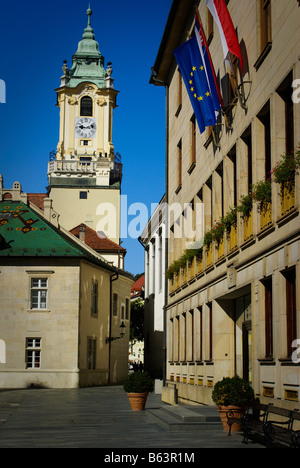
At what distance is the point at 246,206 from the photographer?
17906mm

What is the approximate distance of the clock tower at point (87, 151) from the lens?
86.9 m

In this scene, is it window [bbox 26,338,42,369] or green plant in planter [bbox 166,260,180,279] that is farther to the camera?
window [bbox 26,338,42,369]

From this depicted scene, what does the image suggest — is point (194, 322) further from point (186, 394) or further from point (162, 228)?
point (162, 228)

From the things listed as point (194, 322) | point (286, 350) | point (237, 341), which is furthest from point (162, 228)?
point (286, 350)

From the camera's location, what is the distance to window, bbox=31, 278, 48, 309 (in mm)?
45219

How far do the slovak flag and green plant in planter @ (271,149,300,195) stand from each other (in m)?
4.50

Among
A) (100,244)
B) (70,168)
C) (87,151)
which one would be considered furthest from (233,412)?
(87,151)

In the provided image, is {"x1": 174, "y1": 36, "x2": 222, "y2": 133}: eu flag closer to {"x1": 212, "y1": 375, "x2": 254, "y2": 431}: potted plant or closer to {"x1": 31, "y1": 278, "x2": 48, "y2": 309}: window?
{"x1": 212, "y1": 375, "x2": 254, "y2": 431}: potted plant

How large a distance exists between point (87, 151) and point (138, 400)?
2993 inches

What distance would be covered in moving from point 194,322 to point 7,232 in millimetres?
23948

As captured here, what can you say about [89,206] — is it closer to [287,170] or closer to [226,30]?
[226,30]

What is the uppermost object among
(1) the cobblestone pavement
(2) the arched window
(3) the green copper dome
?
(3) the green copper dome

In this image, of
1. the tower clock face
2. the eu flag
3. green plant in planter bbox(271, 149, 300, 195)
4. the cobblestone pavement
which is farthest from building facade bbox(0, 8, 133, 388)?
the tower clock face

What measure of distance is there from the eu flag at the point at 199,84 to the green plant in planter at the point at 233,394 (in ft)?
30.8
